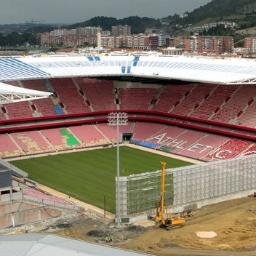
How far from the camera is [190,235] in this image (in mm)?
33156

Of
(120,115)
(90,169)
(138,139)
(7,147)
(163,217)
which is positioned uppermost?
(120,115)

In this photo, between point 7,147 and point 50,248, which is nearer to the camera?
point 50,248

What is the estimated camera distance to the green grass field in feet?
146

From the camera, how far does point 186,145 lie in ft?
192

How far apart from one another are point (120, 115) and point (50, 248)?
136ft

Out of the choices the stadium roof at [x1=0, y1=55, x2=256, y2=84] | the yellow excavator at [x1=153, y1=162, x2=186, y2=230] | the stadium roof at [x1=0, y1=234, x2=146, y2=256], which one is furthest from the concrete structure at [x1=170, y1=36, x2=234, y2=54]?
the stadium roof at [x1=0, y1=234, x2=146, y2=256]

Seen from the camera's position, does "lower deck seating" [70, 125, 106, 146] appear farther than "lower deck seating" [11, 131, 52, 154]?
Yes

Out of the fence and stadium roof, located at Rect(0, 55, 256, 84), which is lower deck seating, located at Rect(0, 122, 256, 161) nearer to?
stadium roof, located at Rect(0, 55, 256, 84)

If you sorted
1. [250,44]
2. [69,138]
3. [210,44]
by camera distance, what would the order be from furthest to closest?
[210,44]
[250,44]
[69,138]

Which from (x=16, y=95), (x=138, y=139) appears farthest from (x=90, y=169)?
(x=16, y=95)

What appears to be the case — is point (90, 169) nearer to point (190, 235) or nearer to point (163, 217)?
point (163, 217)

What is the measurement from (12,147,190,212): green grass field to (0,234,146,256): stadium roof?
63.4 ft

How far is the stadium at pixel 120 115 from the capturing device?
52906 mm

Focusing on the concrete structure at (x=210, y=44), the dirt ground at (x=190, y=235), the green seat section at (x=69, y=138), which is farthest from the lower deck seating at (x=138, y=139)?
the concrete structure at (x=210, y=44)
